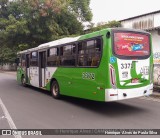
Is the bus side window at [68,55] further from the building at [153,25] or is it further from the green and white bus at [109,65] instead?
the building at [153,25]

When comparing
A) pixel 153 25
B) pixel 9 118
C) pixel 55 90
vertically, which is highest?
pixel 153 25

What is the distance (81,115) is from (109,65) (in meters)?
1.97

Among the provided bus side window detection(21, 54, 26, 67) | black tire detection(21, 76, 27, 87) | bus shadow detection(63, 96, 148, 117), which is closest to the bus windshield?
bus shadow detection(63, 96, 148, 117)

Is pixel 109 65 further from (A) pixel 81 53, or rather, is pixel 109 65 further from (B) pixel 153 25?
(B) pixel 153 25

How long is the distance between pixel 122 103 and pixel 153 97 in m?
2.32

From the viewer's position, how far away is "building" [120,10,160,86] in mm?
15172

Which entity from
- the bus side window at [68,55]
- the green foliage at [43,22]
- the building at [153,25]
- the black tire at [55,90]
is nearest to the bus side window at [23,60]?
the green foliage at [43,22]

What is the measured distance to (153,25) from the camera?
53.8ft

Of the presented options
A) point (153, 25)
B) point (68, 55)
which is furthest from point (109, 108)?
point (153, 25)

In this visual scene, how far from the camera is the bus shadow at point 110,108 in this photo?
818 cm

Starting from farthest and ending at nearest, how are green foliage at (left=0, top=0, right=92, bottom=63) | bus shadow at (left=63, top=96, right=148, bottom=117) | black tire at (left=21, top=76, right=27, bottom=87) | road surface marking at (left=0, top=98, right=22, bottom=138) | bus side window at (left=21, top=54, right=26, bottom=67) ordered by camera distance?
1. green foliage at (left=0, top=0, right=92, bottom=63)
2. black tire at (left=21, top=76, right=27, bottom=87)
3. bus side window at (left=21, top=54, right=26, bottom=67)
4. bus shadow at (left=63, top=96, right=148, bottom=117)
5. road surface marking at (left=0, top=98, right=22, bottom=138)

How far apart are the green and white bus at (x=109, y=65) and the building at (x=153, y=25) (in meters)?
6.84

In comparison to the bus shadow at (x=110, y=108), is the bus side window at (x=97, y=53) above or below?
above

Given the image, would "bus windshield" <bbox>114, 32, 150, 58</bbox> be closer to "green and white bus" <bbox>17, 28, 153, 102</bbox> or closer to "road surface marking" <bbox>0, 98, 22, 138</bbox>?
"green and white bus" <bbox>17, 28, 153, 102</bbox>
